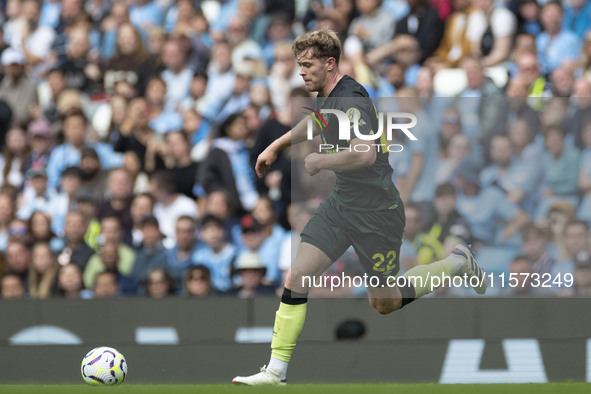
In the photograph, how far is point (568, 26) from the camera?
38.7 feet

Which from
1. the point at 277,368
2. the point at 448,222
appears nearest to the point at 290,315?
the point at 277,368

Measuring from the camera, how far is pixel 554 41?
11.6 metres

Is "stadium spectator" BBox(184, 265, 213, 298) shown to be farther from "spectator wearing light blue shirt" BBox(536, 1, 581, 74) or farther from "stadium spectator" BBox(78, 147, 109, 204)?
"spectator wearing light blue shirt" BBox(536, 1, 581, 74)

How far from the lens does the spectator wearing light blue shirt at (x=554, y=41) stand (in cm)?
1137

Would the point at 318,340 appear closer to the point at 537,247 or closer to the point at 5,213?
the point at 537,247

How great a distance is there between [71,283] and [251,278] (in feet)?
5.82

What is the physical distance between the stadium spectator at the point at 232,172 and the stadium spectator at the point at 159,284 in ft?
3.97

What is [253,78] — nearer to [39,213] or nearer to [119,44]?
[119,44]

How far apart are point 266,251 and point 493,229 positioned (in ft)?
7.50

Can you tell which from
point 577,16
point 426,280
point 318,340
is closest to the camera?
point 426,280

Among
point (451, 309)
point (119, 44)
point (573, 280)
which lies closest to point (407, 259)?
point (451, 309)

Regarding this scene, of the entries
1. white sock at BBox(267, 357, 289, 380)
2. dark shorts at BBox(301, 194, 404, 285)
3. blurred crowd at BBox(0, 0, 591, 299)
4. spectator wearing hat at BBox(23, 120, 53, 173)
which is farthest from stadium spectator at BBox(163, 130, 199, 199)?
white sock at BBox(267, 357, 289, 380)

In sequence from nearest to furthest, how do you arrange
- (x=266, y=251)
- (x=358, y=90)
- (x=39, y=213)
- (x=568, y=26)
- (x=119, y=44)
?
(x=358, y=90) → (x=266, y=251) → (x=39, y=213) → (x=568, y=26) → (x=119, y=44)

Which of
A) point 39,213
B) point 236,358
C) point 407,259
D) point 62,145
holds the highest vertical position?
point 62,145
